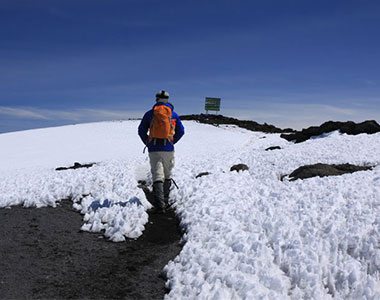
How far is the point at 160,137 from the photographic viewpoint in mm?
11117

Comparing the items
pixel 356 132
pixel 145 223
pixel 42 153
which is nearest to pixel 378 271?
pixel 145 223

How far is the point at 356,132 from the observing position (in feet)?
110

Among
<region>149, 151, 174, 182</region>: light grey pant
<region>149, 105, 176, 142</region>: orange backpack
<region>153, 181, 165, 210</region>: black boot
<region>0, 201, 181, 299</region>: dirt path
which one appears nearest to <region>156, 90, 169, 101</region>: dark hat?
<region>149, 105, 176, 142</region>: orange backpack

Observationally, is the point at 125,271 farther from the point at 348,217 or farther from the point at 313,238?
the point at 348,217

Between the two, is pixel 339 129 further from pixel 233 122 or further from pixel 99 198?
pixel 233 122

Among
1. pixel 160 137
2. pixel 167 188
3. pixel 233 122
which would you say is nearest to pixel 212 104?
pixel 233 122

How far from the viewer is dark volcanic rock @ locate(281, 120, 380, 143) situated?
109ft

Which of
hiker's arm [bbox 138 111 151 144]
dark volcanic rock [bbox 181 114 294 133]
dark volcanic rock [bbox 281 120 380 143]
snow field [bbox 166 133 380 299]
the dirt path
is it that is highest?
dark volcanic rock [bbox 181 114 294 133]

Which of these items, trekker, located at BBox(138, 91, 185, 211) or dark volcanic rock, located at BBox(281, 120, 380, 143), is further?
Result: dark volcanic rock, located at BBox(281, 120, 380, 143)

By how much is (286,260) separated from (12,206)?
858cm

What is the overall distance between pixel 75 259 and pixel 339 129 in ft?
107

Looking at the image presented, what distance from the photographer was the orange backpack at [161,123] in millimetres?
11039

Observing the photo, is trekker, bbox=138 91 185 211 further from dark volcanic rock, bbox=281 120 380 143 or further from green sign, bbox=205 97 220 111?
green sign, bbox=205 97 220 111

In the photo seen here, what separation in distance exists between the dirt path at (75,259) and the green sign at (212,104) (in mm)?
57537
